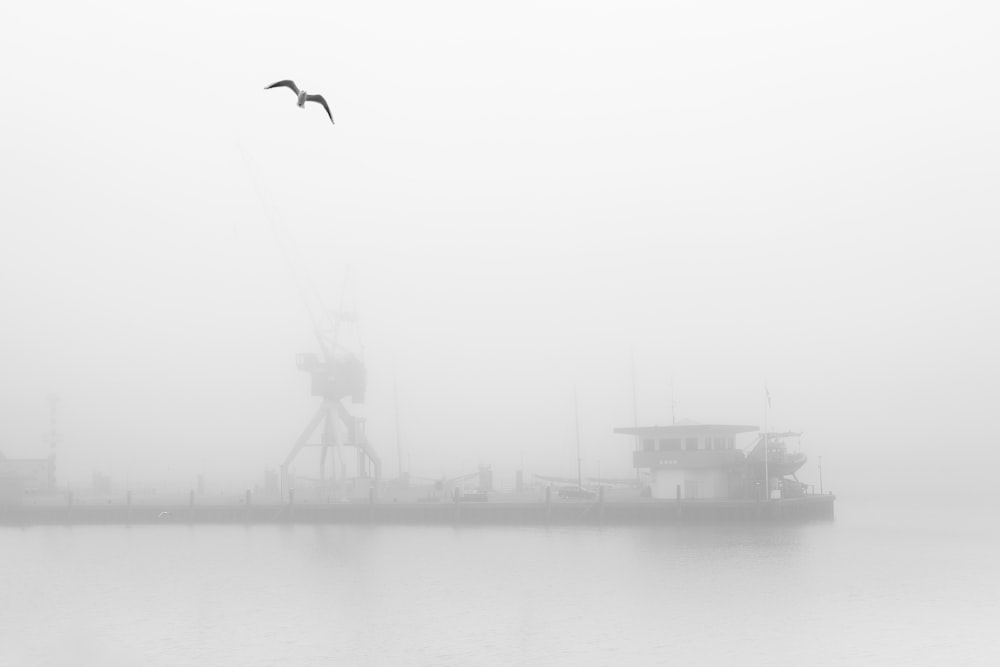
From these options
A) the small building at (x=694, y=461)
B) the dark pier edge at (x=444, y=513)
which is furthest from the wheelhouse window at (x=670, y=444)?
the dark pier edge at (x=444, y=513)

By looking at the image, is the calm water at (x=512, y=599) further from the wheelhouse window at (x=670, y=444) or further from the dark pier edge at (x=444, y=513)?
the wheelhouse window at (x=670, y=444)

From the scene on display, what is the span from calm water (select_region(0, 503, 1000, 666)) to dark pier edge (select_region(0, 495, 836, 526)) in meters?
1.75

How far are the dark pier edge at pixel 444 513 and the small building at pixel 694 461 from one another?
2.47 meters

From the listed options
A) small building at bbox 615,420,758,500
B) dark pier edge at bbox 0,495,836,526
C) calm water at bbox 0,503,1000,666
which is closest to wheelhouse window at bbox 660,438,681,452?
small building at bbox 615,420,758,500

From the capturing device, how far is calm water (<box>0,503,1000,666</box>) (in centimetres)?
5097

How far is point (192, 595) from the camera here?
6956cm

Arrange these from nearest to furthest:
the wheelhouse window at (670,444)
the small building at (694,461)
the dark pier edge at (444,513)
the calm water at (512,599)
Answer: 1. the calm water at (512,599)
2. the dark pier edge at (444,513)
3. the small building at (694,461)
4. the wheelhouse window at (670,444)

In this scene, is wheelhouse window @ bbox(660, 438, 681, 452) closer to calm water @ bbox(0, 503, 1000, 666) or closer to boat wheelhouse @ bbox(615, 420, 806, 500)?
boat wheelhouse @ bbox(615, 420, 806, 500)

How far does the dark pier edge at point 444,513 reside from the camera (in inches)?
3821

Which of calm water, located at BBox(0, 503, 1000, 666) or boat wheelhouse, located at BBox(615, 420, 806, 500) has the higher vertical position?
boat wheelhouse, located at BBox(615, 420, 806, 500)

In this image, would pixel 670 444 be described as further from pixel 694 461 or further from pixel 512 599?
pixel 512 599

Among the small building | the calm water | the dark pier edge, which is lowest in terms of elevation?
the calm water

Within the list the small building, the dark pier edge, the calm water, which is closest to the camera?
the calm water

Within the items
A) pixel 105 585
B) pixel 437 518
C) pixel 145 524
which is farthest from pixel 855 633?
pixel 145 524
